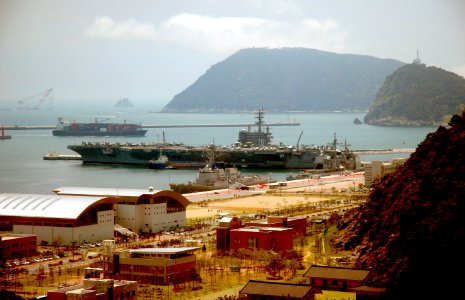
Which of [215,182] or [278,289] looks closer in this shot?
[278,289]

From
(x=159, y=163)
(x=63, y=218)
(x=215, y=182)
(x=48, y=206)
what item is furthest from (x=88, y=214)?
(x=159, y=163)

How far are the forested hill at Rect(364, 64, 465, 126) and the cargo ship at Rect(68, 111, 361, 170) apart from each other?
75252 mm

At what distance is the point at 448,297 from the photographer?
18109mm

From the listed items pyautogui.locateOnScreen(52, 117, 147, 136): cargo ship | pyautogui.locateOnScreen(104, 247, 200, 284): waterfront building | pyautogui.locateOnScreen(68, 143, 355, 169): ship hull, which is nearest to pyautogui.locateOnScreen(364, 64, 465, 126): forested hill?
pyautogui.locateOnScreen(52, 117, 147, 136): cargo ship

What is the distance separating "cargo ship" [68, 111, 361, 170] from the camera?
69.9 metres

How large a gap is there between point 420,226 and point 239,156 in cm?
5436

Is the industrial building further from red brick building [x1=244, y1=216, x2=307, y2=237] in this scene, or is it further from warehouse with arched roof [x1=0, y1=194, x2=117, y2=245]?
red brick building [x1=244, y1=216, x2=307, y2=237]

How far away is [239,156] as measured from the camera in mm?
74062

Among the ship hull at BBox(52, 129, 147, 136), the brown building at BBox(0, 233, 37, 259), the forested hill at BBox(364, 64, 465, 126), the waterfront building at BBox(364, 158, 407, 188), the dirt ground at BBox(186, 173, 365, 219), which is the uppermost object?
the forested hill at BBox(364, 64, 465, 126)

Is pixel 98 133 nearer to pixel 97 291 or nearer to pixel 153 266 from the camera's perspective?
pixel 153 266

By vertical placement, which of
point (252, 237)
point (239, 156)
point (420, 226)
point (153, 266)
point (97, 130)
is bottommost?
point (153, 266)

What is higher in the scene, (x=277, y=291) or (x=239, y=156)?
(x=239, y=156)

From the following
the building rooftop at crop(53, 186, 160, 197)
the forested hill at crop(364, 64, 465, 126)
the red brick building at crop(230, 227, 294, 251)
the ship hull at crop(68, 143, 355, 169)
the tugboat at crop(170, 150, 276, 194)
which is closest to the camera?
the red brick building at crop(230, 227, 294, 251)

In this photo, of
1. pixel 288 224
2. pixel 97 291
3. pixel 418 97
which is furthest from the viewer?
pixel 418 97
